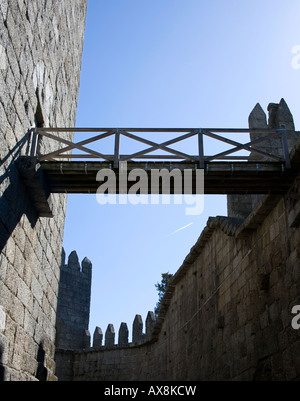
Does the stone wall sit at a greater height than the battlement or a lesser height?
lesser

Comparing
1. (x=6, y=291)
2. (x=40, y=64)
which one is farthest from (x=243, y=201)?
(x=6, y=291)

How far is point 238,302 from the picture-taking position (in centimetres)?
877

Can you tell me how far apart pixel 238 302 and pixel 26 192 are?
4455 millimetres

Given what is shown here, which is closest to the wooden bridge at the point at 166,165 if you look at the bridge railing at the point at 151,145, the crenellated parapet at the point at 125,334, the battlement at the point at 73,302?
the bridge railing at the point at 151,145

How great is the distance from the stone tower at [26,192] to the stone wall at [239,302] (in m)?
3.32

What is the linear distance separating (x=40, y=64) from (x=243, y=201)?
538cm

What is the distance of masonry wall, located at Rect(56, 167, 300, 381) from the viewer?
677 centimetres

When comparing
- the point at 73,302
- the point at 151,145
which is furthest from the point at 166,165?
the point at 73,302

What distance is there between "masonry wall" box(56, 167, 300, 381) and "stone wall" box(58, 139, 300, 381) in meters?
0.01

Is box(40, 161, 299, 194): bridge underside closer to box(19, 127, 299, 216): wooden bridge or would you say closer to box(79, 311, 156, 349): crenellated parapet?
box(19, 127, 299, 216): wooden bridge

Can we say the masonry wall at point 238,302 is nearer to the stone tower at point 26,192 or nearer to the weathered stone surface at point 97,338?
the stone tower at point 26,192

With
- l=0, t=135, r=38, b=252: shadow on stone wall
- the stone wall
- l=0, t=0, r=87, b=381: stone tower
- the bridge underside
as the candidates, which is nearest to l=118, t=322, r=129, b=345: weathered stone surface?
the stone wall

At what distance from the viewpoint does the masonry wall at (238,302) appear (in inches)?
266

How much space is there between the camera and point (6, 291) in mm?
5570
